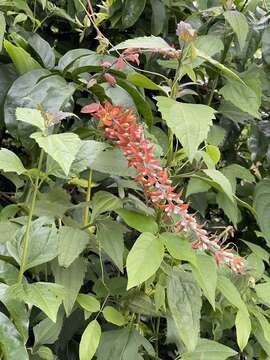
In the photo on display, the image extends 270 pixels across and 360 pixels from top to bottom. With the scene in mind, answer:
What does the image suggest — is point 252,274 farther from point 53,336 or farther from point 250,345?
point 53,336

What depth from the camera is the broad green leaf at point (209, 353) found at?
0.84 m

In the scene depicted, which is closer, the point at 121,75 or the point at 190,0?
the point at 121,75

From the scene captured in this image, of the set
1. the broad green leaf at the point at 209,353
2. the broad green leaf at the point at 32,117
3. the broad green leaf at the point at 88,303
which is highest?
the broad green leaf at the point at 32,117

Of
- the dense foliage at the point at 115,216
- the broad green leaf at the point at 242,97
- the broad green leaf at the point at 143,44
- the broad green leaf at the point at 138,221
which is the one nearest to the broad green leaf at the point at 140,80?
the dense foliage at the point at 115,216

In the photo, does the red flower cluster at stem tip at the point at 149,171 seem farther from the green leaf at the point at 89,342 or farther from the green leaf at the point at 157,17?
the green leaf at the point at 157,17

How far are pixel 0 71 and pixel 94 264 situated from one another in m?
0.39

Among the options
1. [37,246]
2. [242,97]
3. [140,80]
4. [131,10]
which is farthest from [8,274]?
[131,10]

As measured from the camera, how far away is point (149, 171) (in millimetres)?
747

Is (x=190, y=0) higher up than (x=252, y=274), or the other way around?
(x=190, y=0)

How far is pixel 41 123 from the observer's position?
678mm

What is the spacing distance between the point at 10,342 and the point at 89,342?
178mm

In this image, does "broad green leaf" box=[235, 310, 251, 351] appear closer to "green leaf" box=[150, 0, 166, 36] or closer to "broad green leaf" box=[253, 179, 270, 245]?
"broad green leaf" box=[253, 179, 270, 245]

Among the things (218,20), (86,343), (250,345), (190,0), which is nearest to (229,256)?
(86,343)

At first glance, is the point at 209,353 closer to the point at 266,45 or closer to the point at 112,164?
the point at 112,164
